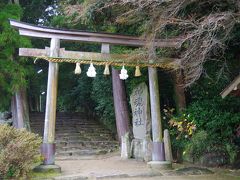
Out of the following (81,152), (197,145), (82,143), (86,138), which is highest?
(86,138)

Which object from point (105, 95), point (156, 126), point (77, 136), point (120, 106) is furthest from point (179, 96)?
point (77, 136)

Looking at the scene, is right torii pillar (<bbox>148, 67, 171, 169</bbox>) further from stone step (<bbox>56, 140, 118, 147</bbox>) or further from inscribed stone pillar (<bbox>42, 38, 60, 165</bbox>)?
stone step (<bbox>56, 140, 118, 147</bbox>)

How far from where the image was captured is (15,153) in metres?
7.79

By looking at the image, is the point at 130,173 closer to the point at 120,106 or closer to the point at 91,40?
the point at 91,40

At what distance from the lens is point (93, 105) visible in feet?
67.5

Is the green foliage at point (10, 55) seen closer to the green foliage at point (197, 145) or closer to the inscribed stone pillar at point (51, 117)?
the inscribed stone pillar at point (51, 117)

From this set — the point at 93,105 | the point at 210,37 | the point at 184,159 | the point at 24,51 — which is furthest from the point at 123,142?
the point at 93,105

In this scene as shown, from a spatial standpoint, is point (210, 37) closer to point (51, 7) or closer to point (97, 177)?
point (97, 177)

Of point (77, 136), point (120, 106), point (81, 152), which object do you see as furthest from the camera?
point (77, 136)

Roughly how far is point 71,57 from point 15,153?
3079 millimetres

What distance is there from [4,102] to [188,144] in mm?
8470

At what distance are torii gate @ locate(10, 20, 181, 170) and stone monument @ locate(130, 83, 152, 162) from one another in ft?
5.25

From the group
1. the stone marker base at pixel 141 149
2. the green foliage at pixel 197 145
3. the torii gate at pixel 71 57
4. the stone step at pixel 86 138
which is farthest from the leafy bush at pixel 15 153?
the stone step at pixel 86 138

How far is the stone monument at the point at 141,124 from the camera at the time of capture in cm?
1150
